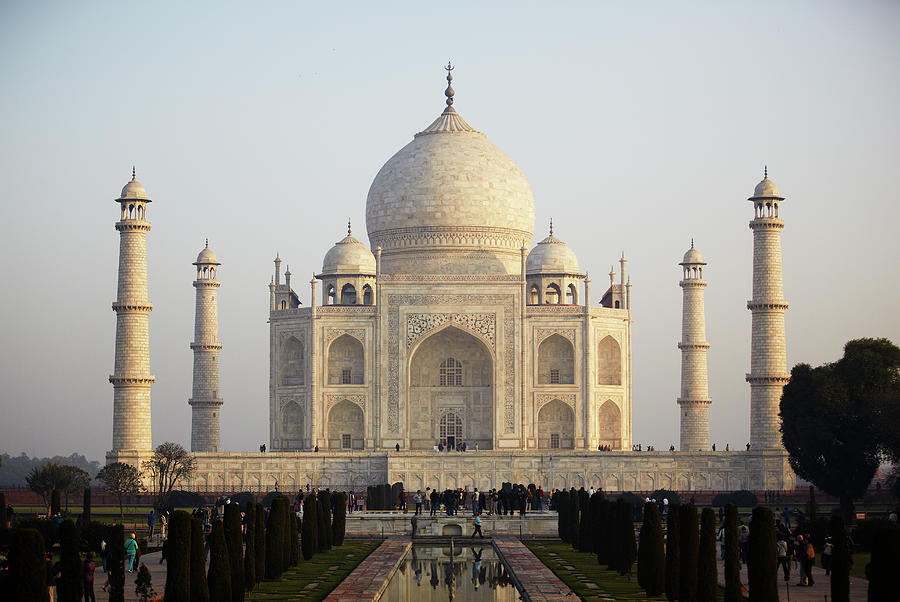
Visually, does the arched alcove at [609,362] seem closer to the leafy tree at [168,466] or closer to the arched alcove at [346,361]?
the arched alcove at [346,361]

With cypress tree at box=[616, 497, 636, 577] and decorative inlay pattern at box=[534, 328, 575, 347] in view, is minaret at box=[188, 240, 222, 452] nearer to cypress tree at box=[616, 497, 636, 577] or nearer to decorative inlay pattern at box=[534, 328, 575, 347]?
decorative inlay pattern at box=[534, 328, 575, 347]

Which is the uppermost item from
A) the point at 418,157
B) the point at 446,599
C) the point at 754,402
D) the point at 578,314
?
the point at 418,157

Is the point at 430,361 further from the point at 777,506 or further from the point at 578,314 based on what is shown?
the point at 777,506

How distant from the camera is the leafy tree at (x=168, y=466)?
34500 mm

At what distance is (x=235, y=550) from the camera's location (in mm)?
17641

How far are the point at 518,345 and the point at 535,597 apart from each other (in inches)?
829

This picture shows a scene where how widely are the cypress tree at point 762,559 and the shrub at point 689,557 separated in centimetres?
124

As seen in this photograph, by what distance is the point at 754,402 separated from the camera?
3628 centimetres

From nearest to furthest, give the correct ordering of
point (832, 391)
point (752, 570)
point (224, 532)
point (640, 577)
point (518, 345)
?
1. point (752, 570)
2. point (224, 532)
3. point (640, 577)
4. point (832, 391)
5. point (518, 345)

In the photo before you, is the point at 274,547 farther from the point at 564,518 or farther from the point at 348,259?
the point at 348,259

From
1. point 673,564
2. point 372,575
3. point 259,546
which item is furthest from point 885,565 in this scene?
point 259,546

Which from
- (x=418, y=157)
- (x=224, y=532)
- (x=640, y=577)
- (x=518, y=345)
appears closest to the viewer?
(x=224, y=532)

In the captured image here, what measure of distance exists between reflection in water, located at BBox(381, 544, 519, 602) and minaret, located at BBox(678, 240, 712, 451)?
56.9ft

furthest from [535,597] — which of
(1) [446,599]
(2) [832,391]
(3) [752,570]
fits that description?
(2) [832,391]
